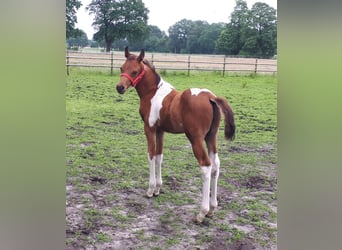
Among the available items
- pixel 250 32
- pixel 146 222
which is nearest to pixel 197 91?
pixel 250 32

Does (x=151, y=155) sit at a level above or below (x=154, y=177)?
above

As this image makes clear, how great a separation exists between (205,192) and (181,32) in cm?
75

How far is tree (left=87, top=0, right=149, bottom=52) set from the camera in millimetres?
1726

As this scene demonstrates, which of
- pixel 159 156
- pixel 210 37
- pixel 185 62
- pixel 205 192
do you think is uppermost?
pixel 210 37

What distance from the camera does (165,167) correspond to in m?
1.78

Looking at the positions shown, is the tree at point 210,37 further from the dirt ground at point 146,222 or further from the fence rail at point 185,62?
the dirt ground at point 146,222

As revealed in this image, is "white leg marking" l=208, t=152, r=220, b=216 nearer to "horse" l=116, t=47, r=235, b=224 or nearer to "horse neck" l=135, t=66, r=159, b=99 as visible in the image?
"horse" l=116, t=47, r=235, b=224

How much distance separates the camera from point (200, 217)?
1690 millimetres

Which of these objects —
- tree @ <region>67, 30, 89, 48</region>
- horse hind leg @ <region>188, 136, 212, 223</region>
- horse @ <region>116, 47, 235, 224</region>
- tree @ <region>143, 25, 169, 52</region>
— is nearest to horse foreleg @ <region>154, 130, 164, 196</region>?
horse @ <region>116, 47, 235, 224</region>

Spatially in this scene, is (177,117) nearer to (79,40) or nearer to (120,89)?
(120,89)

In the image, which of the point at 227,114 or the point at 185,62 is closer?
the point at 227,114

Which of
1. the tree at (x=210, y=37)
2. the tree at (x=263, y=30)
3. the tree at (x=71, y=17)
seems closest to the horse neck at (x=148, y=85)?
the tree at (x=210, y=37)

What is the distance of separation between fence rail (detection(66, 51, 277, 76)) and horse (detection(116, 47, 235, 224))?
5cm
